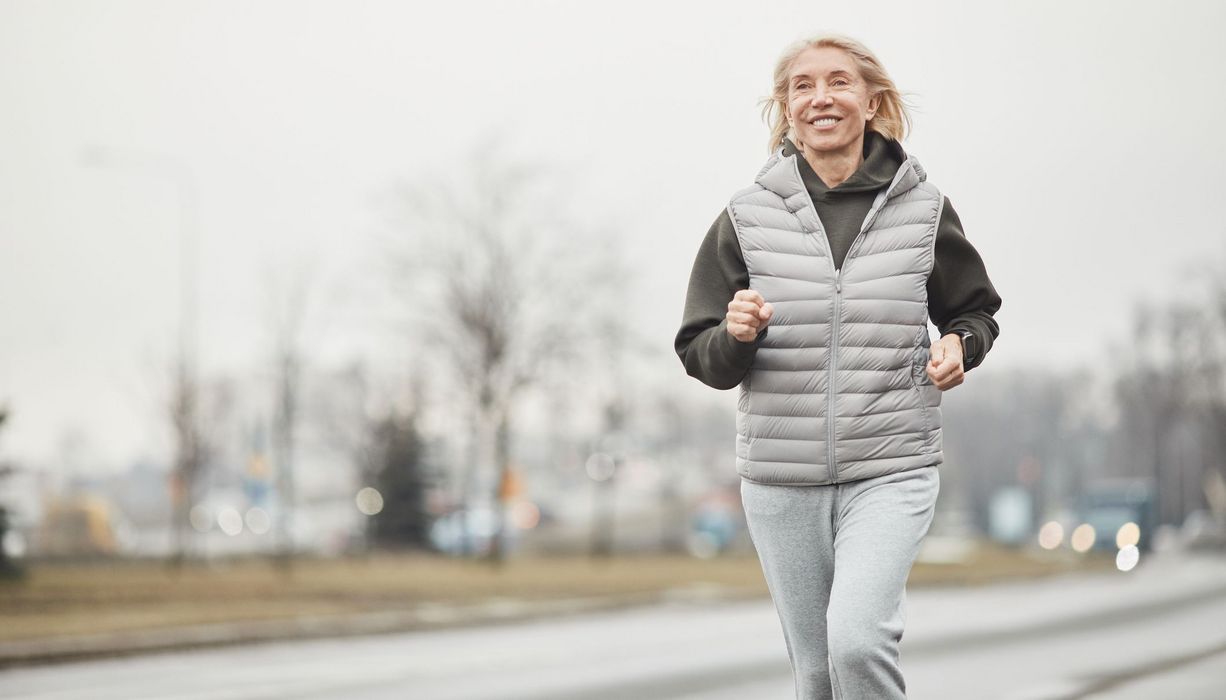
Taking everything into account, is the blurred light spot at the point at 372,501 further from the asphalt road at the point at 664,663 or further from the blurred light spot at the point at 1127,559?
the asphalt road at the point at 664,663

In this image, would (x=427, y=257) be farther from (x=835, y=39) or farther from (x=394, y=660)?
(x=835, y=39)

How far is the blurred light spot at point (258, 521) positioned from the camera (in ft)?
256

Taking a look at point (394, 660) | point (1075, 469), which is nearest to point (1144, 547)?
point (394, 660)

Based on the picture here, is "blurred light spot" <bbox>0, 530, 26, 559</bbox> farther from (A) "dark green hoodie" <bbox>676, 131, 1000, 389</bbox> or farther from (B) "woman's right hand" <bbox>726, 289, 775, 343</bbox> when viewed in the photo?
(B) "woman's right hand" <bbox>726, 289, 775, 343</bbox>

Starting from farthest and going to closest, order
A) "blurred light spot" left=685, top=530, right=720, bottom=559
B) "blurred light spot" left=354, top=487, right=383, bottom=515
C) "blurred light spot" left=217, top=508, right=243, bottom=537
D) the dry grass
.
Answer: "blurred light spot" left=217, top=508, right=243, bottom=537 → "blurred light spot" left=685, top=530, right=720, bottom=559 → "blurred light spot" left=354, top=487, right=383, bottom=515 → the dry grass

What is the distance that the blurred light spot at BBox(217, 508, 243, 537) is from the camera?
9769cm

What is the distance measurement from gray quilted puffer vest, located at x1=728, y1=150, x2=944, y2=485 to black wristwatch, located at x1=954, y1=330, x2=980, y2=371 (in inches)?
3.5

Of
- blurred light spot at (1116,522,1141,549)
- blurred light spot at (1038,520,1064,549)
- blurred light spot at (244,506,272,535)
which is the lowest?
blurred light spot at (244,506,272,535)

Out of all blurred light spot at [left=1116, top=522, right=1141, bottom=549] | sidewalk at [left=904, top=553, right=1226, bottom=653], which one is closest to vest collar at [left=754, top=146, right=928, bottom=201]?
sidewalk at [left=904, top=553, right=1226, bottom=653]

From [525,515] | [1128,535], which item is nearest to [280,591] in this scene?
[1128,535]

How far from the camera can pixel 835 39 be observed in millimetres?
4020

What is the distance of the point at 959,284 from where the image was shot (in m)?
3.99

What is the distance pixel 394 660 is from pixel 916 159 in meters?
9.37

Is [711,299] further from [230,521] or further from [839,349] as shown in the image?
[230,521]
